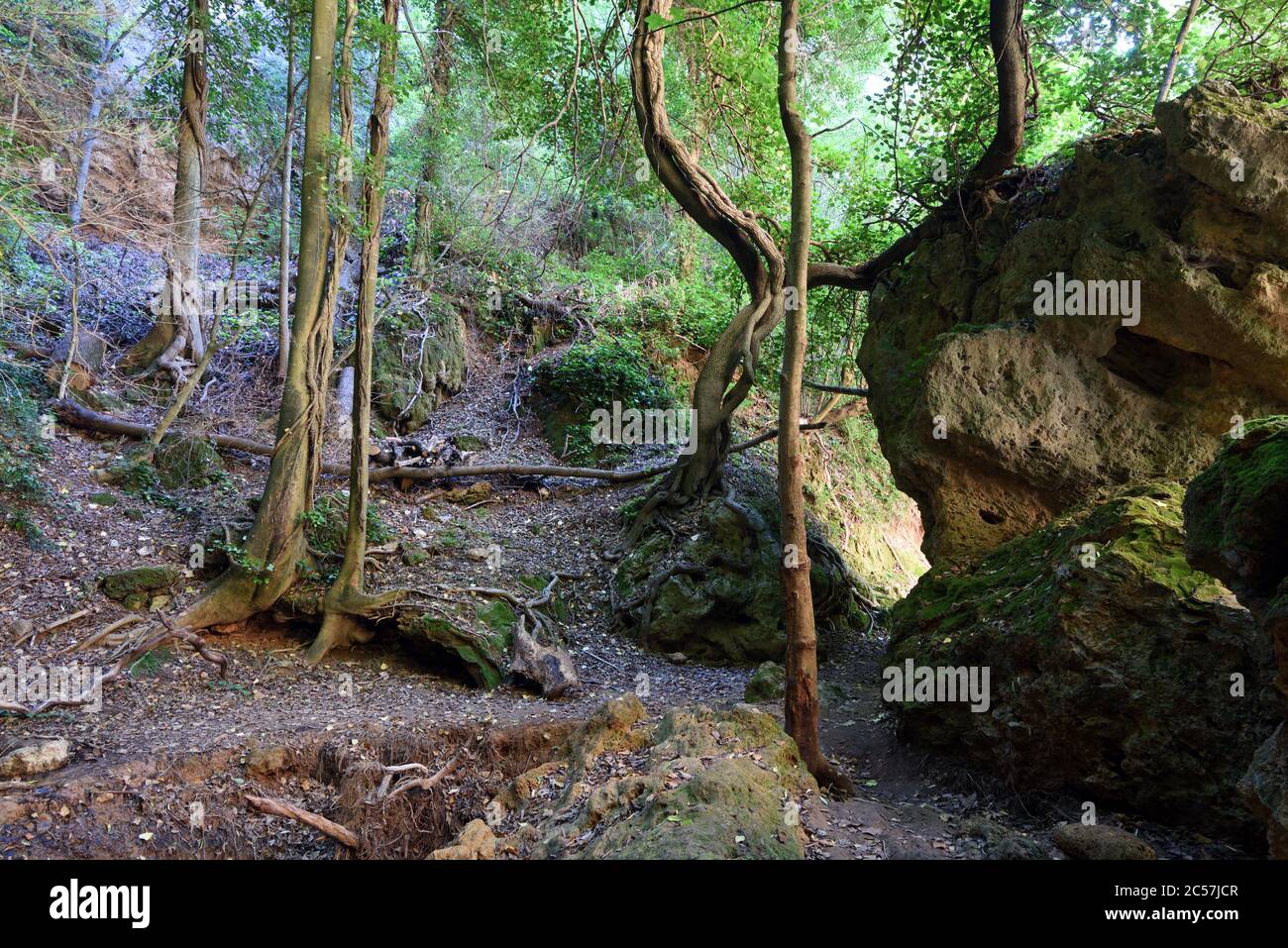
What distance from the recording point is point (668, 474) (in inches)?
410

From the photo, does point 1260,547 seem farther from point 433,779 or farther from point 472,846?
point 433,779

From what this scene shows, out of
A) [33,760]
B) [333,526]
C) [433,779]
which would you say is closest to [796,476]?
[433,779]

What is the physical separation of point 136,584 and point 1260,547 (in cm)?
853

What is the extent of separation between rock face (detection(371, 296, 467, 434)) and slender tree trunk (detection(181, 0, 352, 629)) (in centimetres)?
354

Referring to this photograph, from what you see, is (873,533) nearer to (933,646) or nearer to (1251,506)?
(933,646)

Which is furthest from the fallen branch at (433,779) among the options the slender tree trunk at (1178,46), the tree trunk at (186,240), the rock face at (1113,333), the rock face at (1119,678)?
the slender tree trunk at (1178,46)

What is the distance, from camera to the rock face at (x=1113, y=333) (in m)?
5.36

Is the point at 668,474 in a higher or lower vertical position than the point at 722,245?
lower

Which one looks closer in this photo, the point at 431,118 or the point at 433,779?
the point at 433,779

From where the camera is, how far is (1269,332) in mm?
5418

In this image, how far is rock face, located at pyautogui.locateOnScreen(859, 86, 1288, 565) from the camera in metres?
5.36

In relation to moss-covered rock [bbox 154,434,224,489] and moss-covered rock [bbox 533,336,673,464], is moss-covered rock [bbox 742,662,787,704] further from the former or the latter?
moss-covered rock [bbox 154,434,224,489]

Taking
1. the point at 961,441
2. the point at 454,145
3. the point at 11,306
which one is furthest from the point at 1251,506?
the point at 454,145
